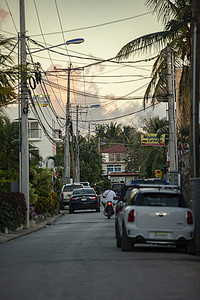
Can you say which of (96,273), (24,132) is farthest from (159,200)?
(24,132)

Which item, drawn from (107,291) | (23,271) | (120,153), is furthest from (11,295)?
(120,153)

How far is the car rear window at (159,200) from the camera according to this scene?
1476cm

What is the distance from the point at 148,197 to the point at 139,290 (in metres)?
5.95

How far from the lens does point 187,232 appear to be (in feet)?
47.4

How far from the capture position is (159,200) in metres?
14.8

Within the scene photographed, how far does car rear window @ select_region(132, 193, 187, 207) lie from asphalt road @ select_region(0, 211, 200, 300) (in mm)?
1229

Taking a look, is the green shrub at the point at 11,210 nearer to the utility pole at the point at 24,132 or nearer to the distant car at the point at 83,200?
the utility pole at the point at 24,132

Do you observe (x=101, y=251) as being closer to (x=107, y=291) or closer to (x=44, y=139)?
(x=107, y=291)

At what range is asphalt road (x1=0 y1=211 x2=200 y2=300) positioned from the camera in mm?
8750

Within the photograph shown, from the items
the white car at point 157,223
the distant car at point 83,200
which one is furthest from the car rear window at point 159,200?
the distant car at point 83,200

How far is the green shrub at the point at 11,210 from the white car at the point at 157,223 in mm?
8976

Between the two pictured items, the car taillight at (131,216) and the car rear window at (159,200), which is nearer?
the car taillight at (131,216)

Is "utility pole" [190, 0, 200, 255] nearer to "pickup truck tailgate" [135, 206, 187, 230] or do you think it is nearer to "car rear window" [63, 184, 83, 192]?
"pickup truck tailgate" [135, 206, 187, 230]

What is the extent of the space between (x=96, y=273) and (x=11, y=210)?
13038 millimetres
